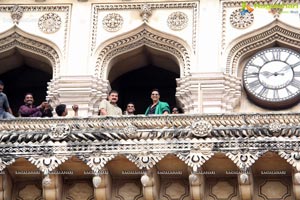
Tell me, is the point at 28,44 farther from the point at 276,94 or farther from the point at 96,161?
the point at 276,94

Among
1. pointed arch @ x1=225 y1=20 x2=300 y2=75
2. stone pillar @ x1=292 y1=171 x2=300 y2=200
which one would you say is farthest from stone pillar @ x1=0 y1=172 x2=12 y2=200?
pointed arch @ x1=225 y1=20 x2=300 y2=75

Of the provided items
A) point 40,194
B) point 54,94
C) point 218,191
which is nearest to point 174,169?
point 218,191

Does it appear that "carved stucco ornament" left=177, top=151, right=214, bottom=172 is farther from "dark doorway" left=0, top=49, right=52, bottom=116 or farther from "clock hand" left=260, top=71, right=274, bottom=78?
"dark doorway" left=0, top=49, right=52, bottom=116

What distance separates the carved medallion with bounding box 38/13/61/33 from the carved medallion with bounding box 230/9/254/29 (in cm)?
343

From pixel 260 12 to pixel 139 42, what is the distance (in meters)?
2.43

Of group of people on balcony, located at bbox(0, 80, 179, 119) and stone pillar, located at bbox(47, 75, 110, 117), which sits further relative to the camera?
stone pillar, located at bbox(47, 75, 110, 117)

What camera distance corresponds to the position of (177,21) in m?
22.8

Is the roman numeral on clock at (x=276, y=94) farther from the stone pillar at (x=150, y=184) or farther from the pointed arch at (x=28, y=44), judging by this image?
the pointed arch at (x=28, y=44)

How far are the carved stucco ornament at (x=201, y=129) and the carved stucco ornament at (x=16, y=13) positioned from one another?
5.64m

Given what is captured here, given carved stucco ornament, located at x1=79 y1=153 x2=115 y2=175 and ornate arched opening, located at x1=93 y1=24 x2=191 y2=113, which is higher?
ornate arched opening, located at x1=93 y1=24 x2=191 y2=113

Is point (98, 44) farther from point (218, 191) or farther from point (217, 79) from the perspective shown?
point (218, 191)

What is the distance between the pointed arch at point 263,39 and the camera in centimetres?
2234

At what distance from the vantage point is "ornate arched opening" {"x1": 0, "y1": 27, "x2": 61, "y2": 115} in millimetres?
22914

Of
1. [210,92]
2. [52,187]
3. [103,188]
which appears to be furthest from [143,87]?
[52,187]
